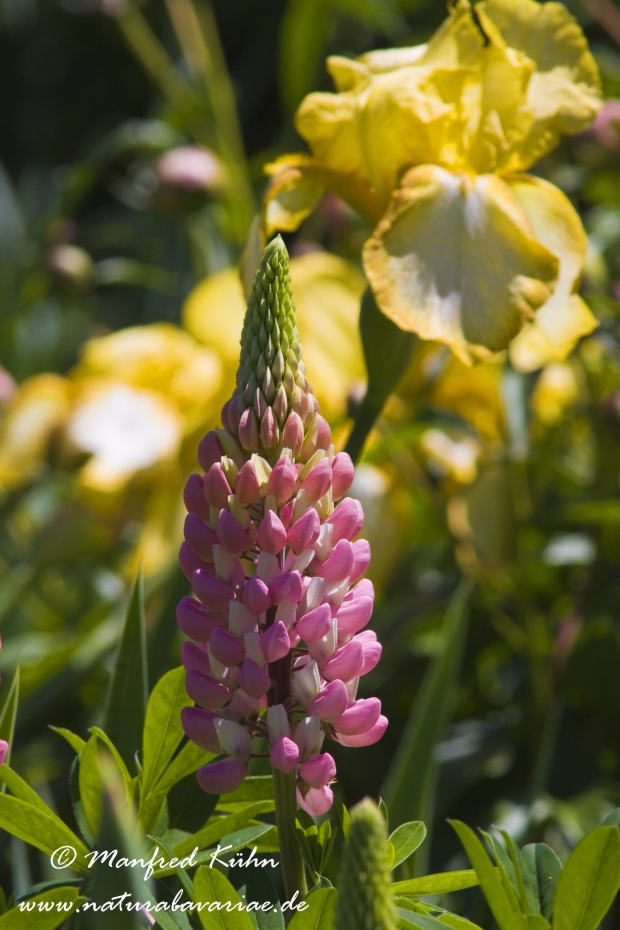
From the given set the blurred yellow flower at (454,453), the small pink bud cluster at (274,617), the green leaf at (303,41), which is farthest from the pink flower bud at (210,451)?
the green leaf at (303,41)

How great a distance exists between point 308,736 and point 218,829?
31 millimetres

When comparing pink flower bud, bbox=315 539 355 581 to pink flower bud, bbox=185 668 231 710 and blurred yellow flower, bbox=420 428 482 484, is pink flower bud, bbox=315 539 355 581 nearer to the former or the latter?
pink flower bud, bbox=185 668 231 710

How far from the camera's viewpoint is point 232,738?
0.21 metres

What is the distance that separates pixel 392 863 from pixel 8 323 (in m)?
0.79

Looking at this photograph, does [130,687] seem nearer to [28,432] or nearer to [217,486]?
[217,486]

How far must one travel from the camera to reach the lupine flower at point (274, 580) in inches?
8.4

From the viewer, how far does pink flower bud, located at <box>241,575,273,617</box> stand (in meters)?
0.21

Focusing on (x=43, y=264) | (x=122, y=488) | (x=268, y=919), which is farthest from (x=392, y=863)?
Result: (x=43, y=264)

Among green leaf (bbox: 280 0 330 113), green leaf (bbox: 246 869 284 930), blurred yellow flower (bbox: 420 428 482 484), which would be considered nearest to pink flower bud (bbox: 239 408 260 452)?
green leaf (bbox: 246 869 284 930)

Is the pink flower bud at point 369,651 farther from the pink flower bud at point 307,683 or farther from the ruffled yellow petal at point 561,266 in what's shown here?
the ruffled yellow petal at point 561,266

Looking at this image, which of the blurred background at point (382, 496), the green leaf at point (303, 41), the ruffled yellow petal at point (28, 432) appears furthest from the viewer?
the green leaf at point (303, 41)

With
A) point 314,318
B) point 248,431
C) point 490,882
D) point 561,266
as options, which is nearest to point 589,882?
point 490,882

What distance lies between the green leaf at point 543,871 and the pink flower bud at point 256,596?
8 cm

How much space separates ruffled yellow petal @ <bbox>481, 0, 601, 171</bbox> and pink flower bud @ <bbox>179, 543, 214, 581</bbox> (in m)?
0.22
